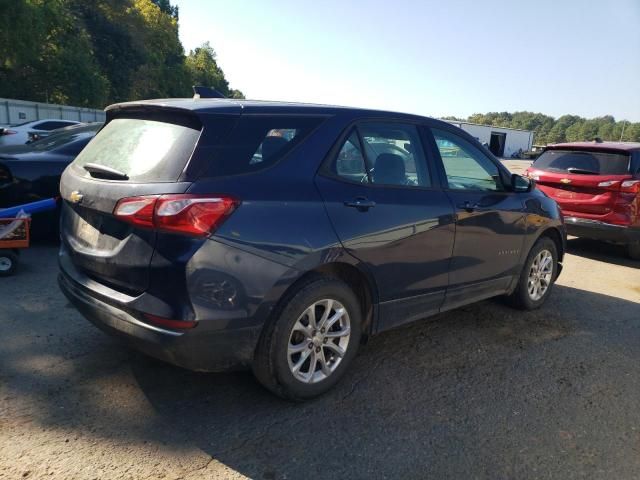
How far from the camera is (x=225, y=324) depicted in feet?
9.14

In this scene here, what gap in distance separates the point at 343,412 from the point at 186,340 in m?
1.09

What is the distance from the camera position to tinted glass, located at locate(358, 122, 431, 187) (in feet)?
11.8

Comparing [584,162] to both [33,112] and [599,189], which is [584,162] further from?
[33,112]

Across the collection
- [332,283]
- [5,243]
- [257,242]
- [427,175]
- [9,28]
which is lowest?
[5,243]

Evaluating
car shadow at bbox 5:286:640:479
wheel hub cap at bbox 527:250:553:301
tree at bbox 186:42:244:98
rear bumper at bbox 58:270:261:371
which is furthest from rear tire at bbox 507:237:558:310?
tree at bbox 186:42:244:98

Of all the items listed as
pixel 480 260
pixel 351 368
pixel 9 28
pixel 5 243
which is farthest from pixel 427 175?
pixel 9 28

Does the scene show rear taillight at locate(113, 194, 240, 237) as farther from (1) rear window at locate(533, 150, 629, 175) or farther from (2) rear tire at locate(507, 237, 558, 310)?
(1) rear window at locate(533, 150, 629, 175)

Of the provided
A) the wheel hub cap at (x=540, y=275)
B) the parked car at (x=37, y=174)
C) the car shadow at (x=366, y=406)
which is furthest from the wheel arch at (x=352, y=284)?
the parked car at (x=37, y=174)

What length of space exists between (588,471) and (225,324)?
6.74ft

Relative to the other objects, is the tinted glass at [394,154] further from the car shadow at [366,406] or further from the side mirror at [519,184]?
the car shadow at [366,406]

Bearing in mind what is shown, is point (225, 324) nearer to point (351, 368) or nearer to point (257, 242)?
point (257, 242)

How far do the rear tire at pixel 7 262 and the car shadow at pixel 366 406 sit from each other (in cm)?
153

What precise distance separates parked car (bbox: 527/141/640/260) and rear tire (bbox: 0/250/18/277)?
7249 millimetres

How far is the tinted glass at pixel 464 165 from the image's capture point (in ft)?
13.6
